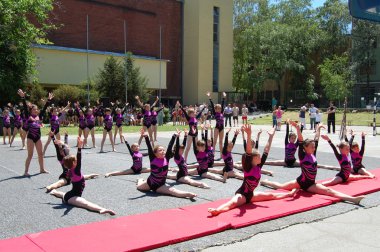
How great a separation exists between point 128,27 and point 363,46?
30038 mm

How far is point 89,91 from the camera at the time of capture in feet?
Result: 118

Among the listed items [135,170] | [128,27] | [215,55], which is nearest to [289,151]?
[135,170]

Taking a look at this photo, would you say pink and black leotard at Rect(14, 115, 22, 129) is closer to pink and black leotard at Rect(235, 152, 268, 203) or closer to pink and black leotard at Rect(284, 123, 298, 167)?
pink and black leotard at Rect(284, 123, 298, 167)

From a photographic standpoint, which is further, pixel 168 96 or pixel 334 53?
pixel 334 53

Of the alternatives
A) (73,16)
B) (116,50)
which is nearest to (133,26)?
(116,50)

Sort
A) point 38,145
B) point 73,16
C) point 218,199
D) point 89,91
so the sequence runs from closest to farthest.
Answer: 1. point 218,199
2. point 38,145
3. point 89,91
4. point 73,16

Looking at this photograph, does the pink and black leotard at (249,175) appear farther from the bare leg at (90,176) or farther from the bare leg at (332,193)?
the bare leg at (90,176)

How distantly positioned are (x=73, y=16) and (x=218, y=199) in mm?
38995

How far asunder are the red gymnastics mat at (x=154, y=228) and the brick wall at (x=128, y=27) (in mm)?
36177

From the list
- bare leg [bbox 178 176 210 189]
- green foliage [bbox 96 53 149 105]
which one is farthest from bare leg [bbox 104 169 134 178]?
green foliage [bbox 96 53 149 105]

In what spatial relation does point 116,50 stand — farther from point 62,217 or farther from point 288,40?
point 62,217

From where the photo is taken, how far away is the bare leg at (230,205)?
21.3 ft

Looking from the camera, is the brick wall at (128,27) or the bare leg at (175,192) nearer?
the bare leg at (175,192)

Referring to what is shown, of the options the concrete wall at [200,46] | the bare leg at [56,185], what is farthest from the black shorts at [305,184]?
the concrete wall at [200,46]
